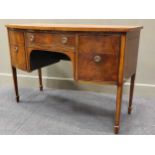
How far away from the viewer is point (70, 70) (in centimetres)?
219

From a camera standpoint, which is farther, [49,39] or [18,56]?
[18,56]

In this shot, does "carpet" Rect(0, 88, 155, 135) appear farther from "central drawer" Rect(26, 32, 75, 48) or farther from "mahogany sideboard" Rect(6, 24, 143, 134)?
"central drawer" Rect(26, 32, 75, 48)

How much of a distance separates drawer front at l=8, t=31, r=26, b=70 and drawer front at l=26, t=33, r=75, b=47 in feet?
0.26

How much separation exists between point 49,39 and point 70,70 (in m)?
0.80

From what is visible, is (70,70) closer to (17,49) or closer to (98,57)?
(17,49)

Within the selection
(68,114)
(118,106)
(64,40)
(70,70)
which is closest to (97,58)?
(64,40)

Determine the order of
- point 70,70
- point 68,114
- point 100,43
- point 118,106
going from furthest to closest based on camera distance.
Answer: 1. point 70,70
2. point 68,114
3. point 118,106
4. point 100,43

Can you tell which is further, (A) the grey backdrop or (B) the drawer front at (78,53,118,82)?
(A) the grey backdrop

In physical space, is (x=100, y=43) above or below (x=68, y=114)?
above

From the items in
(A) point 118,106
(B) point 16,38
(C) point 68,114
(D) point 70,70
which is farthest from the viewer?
(D) point 70,70

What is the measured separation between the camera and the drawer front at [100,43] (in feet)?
3.98

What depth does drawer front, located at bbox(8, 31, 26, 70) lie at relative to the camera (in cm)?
158

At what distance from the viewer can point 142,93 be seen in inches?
80.7

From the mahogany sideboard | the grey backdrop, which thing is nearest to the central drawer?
the mahogany sideboard
